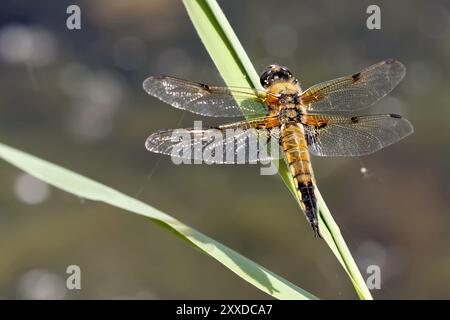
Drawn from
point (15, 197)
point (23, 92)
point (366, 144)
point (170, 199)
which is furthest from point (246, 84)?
point (23, 92)

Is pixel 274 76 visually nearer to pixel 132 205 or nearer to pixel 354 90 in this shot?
pixel 354 90

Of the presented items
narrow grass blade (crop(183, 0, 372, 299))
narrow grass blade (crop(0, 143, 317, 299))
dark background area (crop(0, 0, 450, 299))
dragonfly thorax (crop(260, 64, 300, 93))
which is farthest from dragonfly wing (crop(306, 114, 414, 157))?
dark background area (crop(0, 0, 450, 299))

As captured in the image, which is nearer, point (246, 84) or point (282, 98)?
point (246, 84)

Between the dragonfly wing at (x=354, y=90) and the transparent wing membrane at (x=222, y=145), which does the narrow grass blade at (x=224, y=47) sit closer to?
the transparent wing membrane at (x=222, y=145)

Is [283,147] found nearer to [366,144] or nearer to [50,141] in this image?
[366,144]
